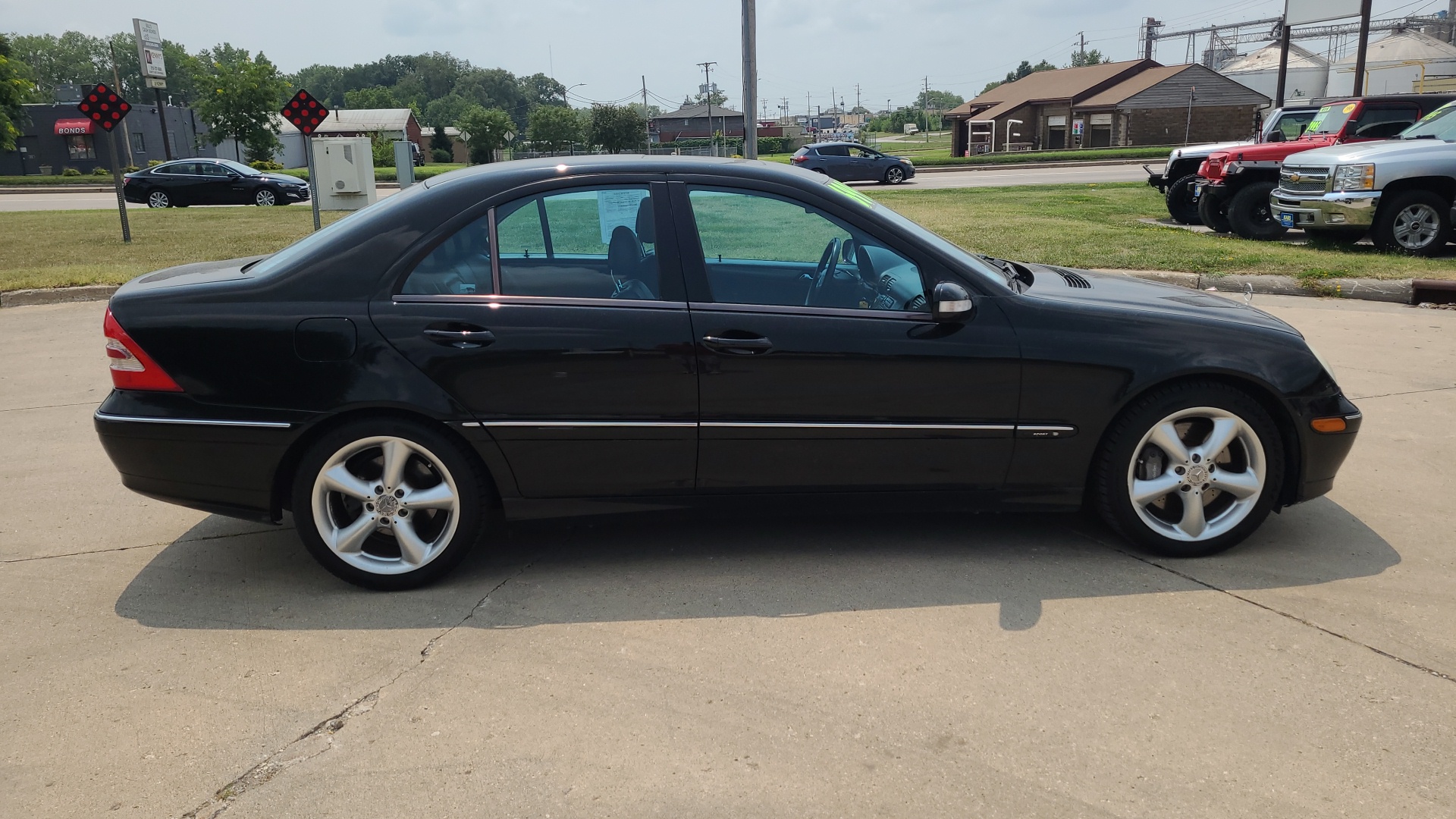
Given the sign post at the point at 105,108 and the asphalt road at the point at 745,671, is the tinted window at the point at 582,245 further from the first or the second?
the sign post at the point at 105,108

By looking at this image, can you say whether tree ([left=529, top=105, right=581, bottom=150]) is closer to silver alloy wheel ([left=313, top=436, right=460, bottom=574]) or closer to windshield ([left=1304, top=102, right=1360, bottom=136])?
windshield ([left=1304, top=102, right=1360, bottom=136])

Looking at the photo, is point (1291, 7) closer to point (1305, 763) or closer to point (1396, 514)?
point (1396, 514)

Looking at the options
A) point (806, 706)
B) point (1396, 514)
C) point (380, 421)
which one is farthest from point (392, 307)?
point (1396, 514)

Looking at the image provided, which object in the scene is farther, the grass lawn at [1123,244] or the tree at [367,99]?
the tree at [367,99]

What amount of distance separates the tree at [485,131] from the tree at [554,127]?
28.2 feet

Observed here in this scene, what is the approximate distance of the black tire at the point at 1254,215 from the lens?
14102mm

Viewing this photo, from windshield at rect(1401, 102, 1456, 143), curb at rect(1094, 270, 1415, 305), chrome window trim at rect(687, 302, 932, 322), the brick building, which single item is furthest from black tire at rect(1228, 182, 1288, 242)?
the brick building

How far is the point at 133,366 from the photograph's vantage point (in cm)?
381

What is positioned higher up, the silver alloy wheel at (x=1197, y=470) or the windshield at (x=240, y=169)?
the windshield at (x=240, y=169)

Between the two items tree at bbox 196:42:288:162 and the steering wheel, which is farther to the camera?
tree at bbox 196:42:288:162

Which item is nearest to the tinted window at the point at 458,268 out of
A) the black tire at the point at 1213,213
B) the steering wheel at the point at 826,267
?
the steering wheel at the point at 826,267

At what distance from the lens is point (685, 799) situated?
105 inches

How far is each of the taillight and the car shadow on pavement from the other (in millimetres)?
799

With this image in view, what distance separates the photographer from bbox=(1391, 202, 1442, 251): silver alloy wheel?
1158cm
